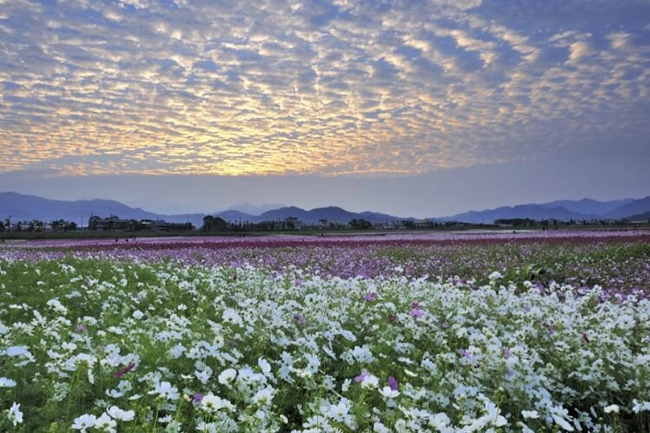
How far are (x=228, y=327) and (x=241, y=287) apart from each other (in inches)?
156

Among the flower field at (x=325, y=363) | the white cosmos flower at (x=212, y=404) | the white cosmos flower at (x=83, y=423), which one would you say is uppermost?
the white cosmos flower at (x=212, y=404)

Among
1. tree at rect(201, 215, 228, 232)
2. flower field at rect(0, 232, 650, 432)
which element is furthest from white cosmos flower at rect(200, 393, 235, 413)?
tree at rect(201, 215, 228, 232)

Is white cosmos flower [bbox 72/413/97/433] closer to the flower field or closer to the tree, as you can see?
the flower field

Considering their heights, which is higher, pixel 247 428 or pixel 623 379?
pixel 247 428

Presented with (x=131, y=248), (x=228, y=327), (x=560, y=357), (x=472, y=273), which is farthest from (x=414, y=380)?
(x=131, y=248)

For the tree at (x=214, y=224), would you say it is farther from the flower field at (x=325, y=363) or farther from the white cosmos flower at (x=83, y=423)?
the white cosmos flower at (x=83, y=423)

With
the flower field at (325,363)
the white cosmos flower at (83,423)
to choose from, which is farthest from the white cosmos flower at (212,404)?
the white cosmos flower at (83,423)

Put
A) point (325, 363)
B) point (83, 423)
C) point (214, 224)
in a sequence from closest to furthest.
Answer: point (83, 423), point (325, 363), point (214, 224)

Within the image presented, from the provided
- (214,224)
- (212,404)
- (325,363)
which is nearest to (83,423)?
(212,404)

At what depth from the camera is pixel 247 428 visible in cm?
274

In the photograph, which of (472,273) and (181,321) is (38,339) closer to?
(181,321)

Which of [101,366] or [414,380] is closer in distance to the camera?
[101,366]

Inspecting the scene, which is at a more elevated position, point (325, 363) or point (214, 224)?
point (214, 224)

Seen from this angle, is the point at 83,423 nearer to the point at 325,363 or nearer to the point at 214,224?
the point at 325,363
